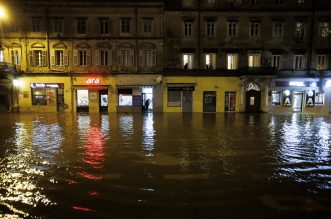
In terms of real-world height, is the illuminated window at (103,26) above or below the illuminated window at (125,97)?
above

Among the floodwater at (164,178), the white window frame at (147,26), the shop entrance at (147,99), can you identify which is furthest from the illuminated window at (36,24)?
the floodwater at (164,178)

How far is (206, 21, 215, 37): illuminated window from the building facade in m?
0.11

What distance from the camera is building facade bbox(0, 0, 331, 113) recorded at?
1217 inches

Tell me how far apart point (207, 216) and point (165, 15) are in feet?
94.0

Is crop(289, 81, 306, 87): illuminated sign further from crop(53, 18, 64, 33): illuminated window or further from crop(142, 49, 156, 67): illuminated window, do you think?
crop(53, 18, 64, 33): illuminated window

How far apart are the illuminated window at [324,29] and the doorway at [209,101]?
1434 centimetres

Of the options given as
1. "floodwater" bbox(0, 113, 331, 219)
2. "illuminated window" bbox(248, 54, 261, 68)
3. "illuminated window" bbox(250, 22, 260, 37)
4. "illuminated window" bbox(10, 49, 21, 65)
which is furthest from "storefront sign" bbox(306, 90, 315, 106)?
"illuminated window" bbox(10, 49, 21, 65)

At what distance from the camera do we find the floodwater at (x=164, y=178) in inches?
234

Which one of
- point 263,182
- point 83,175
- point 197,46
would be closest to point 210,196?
point 263,182

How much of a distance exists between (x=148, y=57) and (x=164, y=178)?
82.0 feet

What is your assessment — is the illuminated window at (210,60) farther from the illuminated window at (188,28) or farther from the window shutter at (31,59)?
the window shutter at (31,59)

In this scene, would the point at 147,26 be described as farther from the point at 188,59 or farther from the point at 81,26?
the point at 81,26

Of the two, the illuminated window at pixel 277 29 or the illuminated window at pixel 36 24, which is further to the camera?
the illuminated window at pixel 277 29

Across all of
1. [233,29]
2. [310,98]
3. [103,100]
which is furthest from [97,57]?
[310,98]
